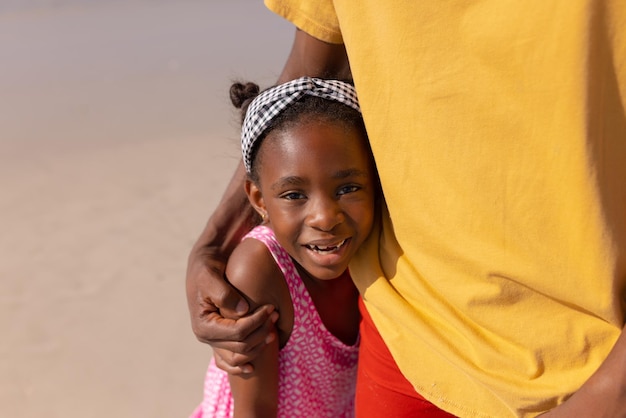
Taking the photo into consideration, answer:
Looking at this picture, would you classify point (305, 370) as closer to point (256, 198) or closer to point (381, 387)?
point (381, 387)

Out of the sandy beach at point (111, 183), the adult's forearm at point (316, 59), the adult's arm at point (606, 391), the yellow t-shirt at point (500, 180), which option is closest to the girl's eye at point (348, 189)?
the yellow t-shirt at point (500, 180)

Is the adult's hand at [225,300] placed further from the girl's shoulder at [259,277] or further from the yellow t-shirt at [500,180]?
the yellow t-shirt at [500,180]

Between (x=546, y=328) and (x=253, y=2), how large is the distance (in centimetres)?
391

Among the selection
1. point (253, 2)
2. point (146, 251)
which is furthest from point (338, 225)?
point (253, 2)

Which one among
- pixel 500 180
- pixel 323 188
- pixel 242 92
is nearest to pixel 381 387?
pixel 323 188

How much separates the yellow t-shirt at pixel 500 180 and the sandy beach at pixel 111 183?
1326 mm

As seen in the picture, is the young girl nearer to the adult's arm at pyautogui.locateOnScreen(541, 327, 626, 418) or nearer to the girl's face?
the girl's face

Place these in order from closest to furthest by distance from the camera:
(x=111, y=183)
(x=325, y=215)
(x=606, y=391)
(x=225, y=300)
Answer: (x=606, y=391), (x=325, y=215), (x=225, y=300), (x=111, y=183)

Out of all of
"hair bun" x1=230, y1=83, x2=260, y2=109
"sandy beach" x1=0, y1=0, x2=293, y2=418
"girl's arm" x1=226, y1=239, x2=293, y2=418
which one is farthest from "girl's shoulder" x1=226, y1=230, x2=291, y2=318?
"sandy beach" x1=0, y1=0, x2=293, y2=418

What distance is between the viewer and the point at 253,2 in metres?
4.65

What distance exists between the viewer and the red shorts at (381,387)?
3.98 ft

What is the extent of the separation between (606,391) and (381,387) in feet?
1.26

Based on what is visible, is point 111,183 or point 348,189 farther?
point 111,183

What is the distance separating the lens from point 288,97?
1229mm
